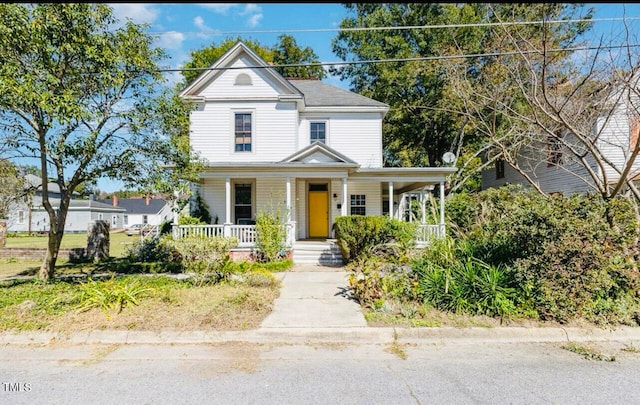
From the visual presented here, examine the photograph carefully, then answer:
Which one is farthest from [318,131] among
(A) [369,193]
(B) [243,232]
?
(B) [243,232]

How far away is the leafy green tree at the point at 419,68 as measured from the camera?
16.7m

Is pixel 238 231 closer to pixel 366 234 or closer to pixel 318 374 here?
pixel 366 234

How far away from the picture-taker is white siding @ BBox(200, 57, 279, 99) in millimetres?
13383

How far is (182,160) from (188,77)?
16.6 m

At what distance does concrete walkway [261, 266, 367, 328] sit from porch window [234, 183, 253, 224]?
5451 mm

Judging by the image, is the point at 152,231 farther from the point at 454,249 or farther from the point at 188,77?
the point at 188,77

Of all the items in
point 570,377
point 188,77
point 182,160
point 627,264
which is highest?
point 188,77

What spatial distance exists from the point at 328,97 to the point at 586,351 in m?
13.4

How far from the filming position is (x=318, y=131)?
14.6 m

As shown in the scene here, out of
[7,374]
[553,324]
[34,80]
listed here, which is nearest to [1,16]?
[34,80]

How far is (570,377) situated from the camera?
3.56 metres

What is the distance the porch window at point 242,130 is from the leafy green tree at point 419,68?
7873 millimetres

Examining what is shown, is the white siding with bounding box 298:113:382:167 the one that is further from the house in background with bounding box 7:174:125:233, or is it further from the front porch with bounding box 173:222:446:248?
the house in background with bounding box 7:174:125:233

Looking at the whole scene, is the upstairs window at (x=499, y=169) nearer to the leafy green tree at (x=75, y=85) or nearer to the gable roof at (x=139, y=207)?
the leafy green tree at (x=75, y=85)
